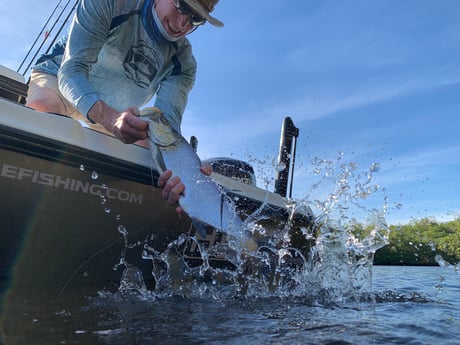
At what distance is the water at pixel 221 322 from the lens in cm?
153

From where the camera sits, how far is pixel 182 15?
296cm

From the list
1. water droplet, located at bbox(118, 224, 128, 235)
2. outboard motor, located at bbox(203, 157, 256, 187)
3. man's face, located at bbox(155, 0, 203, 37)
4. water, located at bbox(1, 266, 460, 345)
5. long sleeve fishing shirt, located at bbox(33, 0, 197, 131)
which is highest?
man's face, located at bbox(155, 0, 203, 37)

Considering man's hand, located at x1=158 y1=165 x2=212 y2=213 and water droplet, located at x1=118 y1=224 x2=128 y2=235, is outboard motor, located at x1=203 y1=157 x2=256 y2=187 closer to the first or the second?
water droplet, located at x1=118 y1=224 x2=128 y2=235

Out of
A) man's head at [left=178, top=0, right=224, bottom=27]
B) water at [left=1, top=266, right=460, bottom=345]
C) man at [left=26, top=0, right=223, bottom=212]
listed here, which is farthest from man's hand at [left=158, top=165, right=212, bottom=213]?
man's head at [left=178, top=0, right=224, bottom=27]

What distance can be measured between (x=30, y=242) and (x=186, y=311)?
42.8 inches

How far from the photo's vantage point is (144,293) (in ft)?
8.27

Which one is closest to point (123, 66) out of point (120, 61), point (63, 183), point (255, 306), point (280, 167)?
point (120, 61)

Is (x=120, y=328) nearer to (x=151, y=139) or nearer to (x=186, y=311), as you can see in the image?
(x=186, y=311)

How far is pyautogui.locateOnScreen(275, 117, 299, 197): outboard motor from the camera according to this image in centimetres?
541

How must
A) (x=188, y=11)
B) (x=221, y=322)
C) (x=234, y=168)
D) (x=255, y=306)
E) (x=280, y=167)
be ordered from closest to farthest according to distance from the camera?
(x=221, y=322)
(x=255, y=306)
(x=188, y=11)
(x=234, y=168)
(x=280, y=167)

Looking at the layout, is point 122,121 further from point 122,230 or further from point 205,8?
point 205,8

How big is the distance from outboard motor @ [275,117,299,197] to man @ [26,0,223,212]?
2.30 m

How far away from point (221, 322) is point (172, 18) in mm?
2357

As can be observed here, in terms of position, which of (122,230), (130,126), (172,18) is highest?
(172,18)
